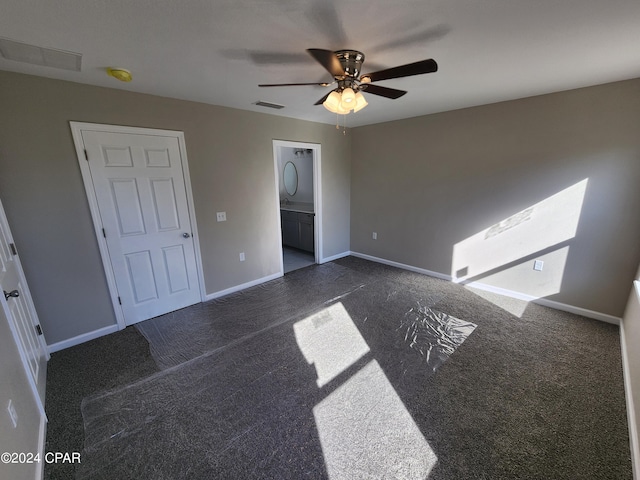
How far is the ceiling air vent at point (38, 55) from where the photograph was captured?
1.62m

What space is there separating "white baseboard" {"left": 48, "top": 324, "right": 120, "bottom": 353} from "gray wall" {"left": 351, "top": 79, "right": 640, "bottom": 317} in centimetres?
400

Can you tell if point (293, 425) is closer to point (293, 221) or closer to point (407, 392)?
point (407, 392)

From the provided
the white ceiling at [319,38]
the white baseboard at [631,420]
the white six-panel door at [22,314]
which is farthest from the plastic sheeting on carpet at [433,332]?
the white six-panel door at [22,314]

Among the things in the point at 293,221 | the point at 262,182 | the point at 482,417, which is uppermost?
the point at 262,182

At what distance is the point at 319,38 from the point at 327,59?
10.0 inches

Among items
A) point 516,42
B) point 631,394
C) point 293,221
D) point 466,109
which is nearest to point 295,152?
point 293,221

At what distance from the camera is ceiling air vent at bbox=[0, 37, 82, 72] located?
64.0 inches

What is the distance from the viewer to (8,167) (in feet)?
6.76

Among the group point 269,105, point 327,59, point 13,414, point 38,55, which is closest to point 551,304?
point 327,59

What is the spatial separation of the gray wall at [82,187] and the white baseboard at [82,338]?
0.05 meters

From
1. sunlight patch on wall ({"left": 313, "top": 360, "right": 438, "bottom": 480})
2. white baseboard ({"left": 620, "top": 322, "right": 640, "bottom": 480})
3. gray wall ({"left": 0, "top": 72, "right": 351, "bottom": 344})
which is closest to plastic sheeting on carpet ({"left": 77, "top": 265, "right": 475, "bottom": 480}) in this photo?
sunlight patch on wall ({"left": 313, "top": 360, "right": 438, "bottom": 480})

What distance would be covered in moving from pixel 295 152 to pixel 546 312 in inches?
198

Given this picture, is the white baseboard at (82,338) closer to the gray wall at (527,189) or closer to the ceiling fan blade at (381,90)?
the ceiling fan blade at (381,90)

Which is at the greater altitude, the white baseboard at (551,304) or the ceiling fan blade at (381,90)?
the ceiling fan blade at (381,90)
